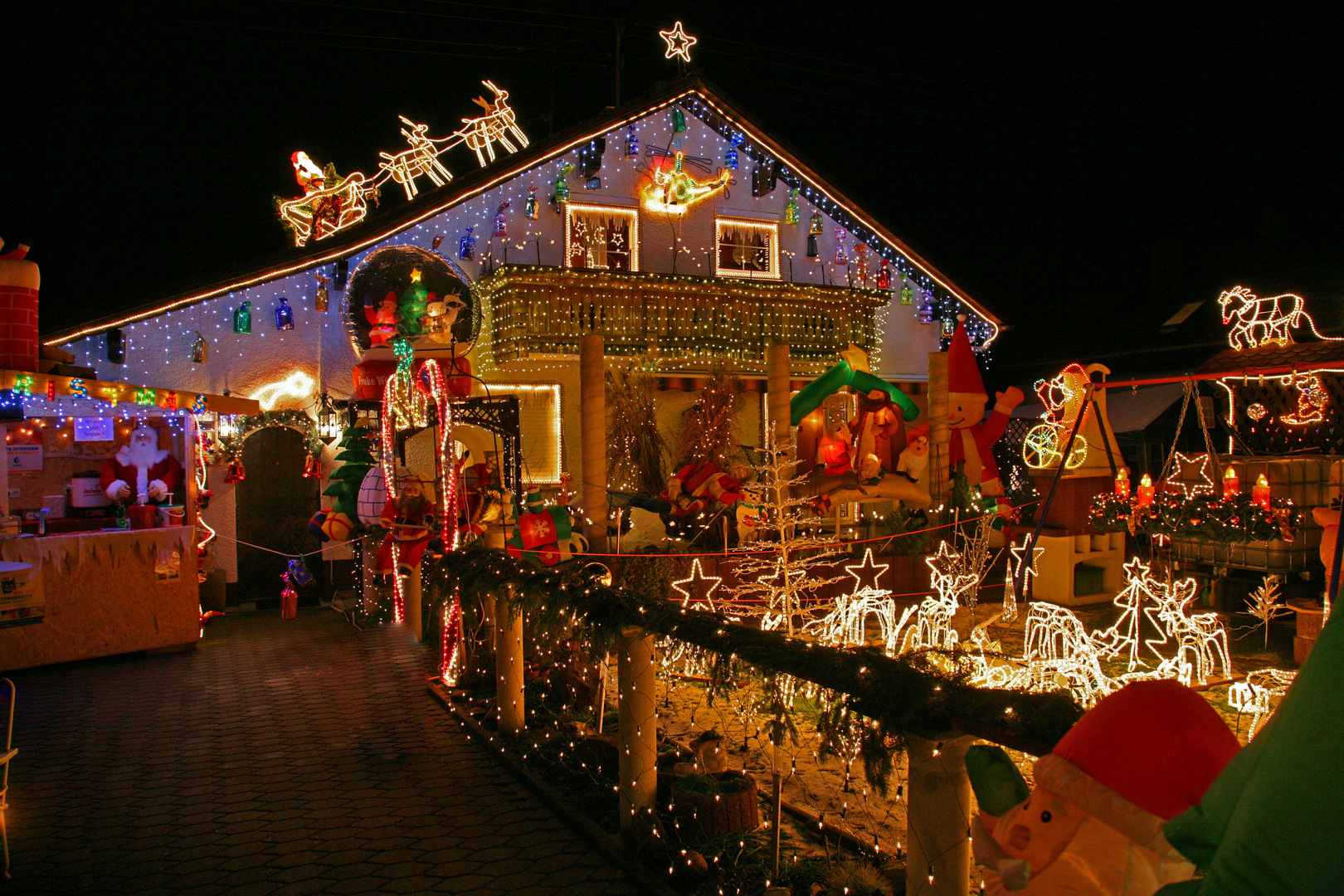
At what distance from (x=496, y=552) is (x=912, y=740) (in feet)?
15.7

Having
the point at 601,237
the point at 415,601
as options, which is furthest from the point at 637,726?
the point at 601,237

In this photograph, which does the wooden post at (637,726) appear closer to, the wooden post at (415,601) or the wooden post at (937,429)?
the wooden post at (415,601)

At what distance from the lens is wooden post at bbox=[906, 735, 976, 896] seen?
351cm

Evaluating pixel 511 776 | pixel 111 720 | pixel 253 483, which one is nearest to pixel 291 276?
pixel 253 483

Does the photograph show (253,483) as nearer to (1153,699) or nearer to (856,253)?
(856,253)

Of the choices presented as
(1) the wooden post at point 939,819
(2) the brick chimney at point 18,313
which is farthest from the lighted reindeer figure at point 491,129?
(1) the wooden post at point 939,819

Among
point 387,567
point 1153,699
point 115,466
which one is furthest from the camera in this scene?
point 115,466

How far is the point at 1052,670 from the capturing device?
7496mm

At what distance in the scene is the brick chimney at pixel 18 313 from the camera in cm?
803

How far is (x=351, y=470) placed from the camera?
11742 millimetres

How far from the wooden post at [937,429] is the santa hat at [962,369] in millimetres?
1179

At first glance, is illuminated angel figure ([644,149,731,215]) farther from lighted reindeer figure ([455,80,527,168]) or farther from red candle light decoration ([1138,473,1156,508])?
red candle light decoration ([1138,473,1156,508])

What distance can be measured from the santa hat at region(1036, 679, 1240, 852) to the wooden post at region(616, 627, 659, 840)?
3.43 meters

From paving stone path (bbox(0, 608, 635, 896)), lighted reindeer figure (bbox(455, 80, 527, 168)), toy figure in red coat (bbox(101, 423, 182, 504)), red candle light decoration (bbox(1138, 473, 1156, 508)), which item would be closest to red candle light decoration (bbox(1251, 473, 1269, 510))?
red candle light decoration (bbox(1138, 473, 1156, 508))
